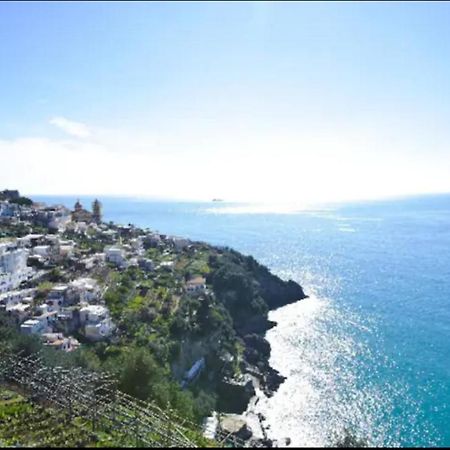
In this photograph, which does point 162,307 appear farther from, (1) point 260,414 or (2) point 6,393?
(2) point 6,393

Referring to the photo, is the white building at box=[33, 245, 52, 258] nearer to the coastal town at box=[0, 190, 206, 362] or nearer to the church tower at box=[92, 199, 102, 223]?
the coastal town at box=[0, 190, 206, 362]

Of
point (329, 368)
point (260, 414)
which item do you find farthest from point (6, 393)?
point (329, 368)

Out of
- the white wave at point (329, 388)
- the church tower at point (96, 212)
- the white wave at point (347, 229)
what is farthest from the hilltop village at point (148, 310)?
the white wave at point (347, 229)

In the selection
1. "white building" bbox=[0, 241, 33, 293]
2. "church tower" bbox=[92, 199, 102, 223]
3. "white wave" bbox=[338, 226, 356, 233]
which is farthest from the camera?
"white wave" bbox=[338, 226, 356, 233]

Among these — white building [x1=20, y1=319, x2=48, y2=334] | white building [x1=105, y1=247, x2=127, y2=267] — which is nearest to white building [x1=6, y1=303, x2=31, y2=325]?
white building [x1=20, y1=319, x2=48, y2=334]

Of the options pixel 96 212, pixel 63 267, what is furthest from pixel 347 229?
pixel 63 267

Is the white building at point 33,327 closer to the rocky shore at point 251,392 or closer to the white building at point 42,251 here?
the rocky shore at point 251,392
